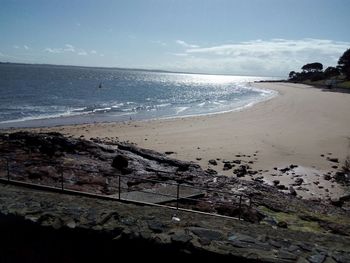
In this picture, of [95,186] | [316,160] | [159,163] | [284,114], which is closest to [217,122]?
[284,114]

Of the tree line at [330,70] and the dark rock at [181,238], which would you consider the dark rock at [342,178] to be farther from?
the tree line at [330,70]

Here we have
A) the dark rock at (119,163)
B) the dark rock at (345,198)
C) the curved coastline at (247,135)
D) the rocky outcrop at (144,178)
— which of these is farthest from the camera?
the curved coastline at (247,135)

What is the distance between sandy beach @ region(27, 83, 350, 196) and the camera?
20.5 meters

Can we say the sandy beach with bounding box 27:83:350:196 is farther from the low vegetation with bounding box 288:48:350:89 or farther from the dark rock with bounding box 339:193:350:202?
the low vegetation with bounding box 288:48:350:89

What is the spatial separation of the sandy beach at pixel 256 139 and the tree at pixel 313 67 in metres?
117

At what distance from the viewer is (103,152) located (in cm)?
1711

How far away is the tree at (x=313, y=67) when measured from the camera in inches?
5969

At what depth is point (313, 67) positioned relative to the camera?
15488 centimetres

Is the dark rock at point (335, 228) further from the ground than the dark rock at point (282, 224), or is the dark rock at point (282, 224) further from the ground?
the dark rock at point (282, 224)

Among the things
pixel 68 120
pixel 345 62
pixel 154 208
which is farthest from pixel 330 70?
pixel 154 208

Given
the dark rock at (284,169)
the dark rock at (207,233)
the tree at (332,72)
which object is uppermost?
the tree at (332,72)

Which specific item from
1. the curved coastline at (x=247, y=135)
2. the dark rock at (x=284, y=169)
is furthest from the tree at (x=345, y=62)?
the dark rock at (x=284, y=169)

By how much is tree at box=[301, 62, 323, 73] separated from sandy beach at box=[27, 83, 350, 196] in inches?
4603

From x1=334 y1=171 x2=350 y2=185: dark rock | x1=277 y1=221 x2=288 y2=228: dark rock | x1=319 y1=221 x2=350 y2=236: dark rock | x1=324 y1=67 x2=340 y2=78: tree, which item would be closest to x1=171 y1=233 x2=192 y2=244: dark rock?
x1=277 y1=221 x2=288 y2=228: dark rock
